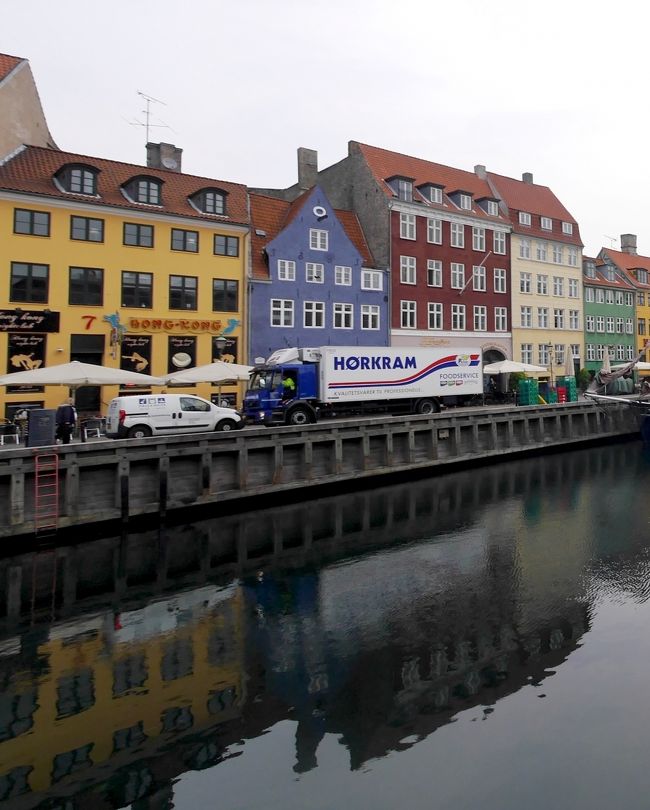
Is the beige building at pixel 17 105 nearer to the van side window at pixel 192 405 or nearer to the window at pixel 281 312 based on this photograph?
the window at pixel 281 312

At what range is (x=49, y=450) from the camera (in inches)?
619

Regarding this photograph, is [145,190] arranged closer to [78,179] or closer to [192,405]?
[78,179]

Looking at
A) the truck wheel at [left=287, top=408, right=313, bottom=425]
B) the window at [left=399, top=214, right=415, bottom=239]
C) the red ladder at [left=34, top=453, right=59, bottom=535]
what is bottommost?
the red ladder at [left=34, top=453, right=59, bottom=535]

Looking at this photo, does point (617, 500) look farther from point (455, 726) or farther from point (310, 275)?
point (310, 275)

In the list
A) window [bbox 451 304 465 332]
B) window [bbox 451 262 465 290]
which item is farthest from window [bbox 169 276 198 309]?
window [bbox 451 262 465 290]

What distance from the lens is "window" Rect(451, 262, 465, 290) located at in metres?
44.5

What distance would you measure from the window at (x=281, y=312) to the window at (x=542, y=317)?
82.2 ft

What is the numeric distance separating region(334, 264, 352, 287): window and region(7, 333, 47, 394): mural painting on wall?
18177mm

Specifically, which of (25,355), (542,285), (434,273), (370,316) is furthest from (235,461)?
(542,285)

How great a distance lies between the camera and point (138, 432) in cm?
2062

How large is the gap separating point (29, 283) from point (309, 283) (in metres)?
16.0

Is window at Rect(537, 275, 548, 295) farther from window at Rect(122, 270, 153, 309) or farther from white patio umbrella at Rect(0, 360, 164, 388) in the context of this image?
white patio umbrella at Rect(0, 360, 164, 388)

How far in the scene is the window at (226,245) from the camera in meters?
34.0

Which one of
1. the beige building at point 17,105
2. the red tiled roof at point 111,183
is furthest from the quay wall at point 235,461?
the beige building at point 17,105
